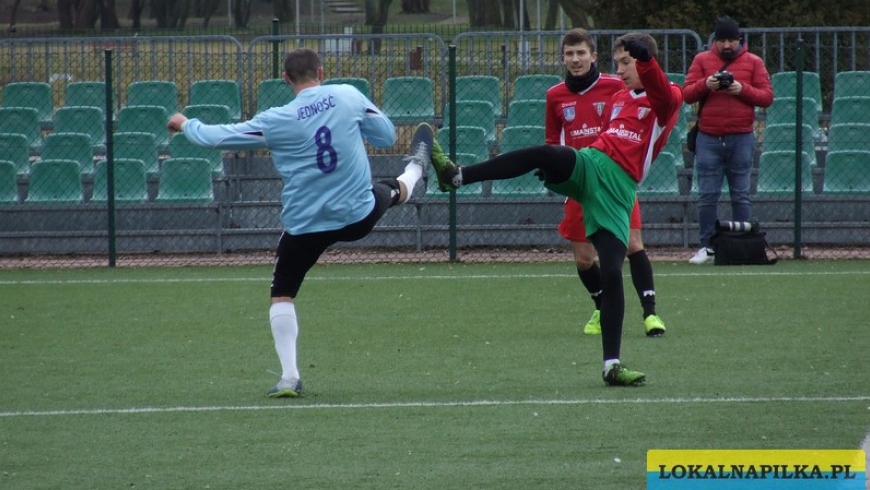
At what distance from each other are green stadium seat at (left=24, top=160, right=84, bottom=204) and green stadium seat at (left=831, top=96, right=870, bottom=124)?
320 inches

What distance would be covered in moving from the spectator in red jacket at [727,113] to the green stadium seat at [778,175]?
1.61 metres

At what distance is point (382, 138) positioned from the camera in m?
6.71

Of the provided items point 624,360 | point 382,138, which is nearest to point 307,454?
point 382,138

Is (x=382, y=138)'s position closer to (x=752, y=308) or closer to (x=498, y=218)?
(x=752, y=308)

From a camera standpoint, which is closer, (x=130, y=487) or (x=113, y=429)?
(x=130, y=487)

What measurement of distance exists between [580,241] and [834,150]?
21.6 feet

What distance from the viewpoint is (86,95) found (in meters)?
15.1

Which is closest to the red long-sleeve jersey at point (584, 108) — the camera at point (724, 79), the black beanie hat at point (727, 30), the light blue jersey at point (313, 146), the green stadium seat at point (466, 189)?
the light blue jersey at point (313, 146)

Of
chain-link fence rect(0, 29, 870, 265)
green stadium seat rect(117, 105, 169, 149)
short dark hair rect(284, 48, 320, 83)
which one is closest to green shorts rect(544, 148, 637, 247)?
short dark hair rect(284, 48, 320, 83)

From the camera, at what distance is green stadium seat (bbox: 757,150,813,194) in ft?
44.8

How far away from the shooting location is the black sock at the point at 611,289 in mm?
6645

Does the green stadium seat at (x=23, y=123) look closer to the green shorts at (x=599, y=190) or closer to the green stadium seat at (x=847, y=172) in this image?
the green stadium seat at (x=847, y=172)

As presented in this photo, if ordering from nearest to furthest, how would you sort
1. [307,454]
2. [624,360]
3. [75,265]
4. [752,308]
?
1. [307,454]
2. [624,360]
3. [752,308]
4. [75,265]

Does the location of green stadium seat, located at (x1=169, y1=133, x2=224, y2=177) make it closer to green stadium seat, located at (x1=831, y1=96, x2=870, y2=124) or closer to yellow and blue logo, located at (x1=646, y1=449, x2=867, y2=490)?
green stadium seat, located at (x1=831, y1=96, x2=870, y2=124)
